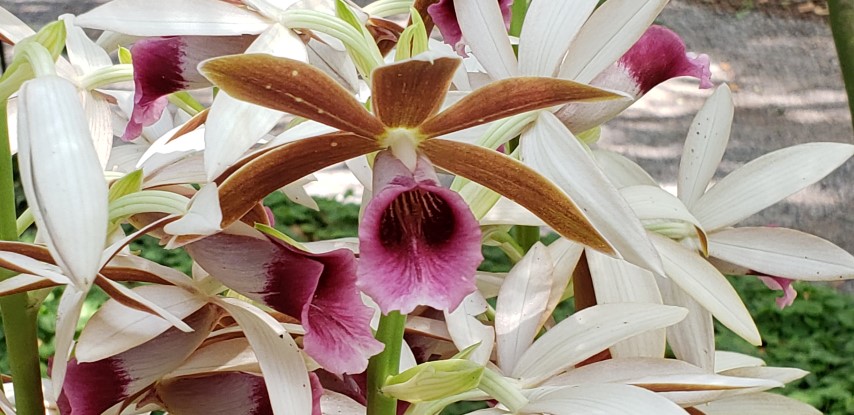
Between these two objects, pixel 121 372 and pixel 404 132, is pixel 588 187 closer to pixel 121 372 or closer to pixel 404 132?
pixel 404 132

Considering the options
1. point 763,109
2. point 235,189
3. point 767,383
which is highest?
point 235,189

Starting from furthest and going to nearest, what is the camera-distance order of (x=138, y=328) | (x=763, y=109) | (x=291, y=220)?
1. (x=763, y=109)
2. (x=291, y=220)
3. (x=138, y=328)

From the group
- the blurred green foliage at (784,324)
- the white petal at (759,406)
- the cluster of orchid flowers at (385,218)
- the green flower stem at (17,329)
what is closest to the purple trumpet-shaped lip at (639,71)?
the cluster of orchid flowers at (385,218)

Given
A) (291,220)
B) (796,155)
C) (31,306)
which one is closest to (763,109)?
(291,220)

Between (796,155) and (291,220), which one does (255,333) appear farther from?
(291,220)

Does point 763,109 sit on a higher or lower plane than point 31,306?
lower

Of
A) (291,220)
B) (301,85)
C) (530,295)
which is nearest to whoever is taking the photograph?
(301,85)

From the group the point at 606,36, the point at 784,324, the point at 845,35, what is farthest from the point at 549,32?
the point at 784,324

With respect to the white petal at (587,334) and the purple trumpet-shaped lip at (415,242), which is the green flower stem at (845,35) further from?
the purple trumpet-shaped lip at (415,242)
